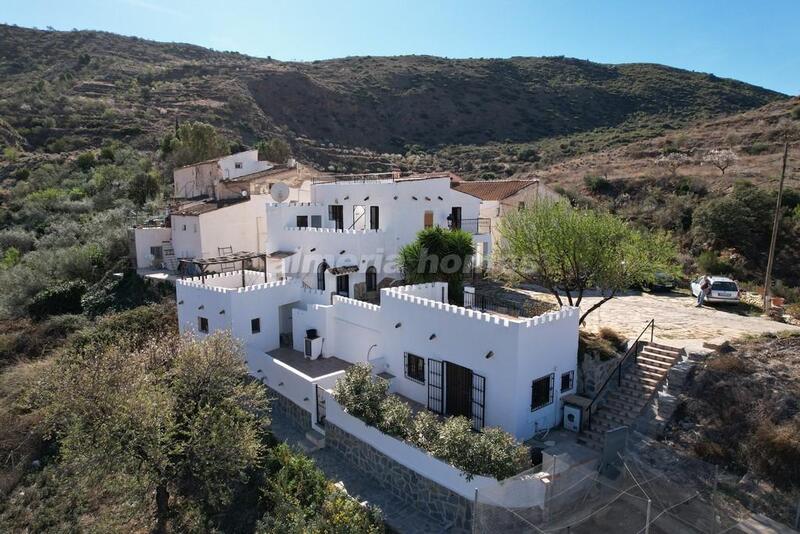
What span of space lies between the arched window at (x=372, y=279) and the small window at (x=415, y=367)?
7.65m

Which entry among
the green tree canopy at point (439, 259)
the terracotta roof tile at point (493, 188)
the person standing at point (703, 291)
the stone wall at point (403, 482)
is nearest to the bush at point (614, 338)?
the green tree canopy at point (439, 259)

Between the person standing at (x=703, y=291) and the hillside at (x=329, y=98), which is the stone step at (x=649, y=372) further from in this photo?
the hillside at (x=329, y=98)

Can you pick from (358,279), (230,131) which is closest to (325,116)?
(230,131)

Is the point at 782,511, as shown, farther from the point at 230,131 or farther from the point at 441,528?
the point at 230,131

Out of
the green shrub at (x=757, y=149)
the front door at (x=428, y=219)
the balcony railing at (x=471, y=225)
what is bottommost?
the balcony railing at (x=471, y=225)

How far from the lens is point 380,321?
16.5 metres

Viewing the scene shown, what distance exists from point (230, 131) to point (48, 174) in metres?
19.5

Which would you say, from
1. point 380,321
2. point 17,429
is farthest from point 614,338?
point 17,429

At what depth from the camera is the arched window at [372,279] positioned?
22.6m

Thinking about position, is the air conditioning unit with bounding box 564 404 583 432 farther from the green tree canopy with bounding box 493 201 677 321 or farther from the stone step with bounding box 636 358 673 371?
the green tree canopy with bounding box 493 201 677 321

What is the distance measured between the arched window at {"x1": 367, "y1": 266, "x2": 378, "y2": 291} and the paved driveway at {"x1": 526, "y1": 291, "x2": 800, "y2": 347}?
752 cm

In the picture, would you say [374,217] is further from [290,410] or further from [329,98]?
[329,98]

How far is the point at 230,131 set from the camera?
57594 mm

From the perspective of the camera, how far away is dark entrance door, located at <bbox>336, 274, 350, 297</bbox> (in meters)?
22.2
